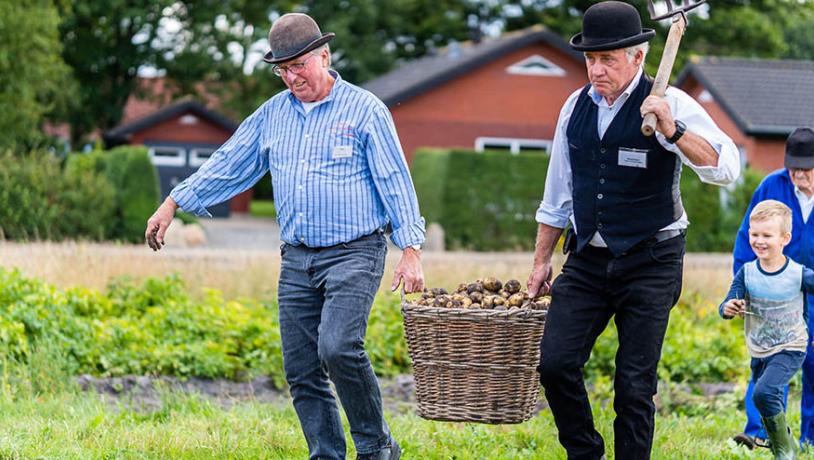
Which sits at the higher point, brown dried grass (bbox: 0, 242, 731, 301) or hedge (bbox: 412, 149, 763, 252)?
hedge (bbox: 412, 149, 763, 252)

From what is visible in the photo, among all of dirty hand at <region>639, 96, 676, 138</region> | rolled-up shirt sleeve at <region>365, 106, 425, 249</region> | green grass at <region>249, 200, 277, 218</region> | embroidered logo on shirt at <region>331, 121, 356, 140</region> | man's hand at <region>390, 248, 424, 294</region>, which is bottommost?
green grass at <region>249, 200, 277, 218</region>

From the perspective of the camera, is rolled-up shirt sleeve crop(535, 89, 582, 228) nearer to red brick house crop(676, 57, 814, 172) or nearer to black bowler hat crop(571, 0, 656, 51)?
black bowler hat crop(571, 0, 656, 51)

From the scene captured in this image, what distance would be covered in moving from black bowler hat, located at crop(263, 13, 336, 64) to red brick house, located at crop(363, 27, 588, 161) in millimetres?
27489

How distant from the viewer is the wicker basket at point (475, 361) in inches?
216

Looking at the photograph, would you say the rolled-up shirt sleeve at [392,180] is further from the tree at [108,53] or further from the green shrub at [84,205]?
the tree at [108,53]

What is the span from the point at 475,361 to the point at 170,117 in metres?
32.9

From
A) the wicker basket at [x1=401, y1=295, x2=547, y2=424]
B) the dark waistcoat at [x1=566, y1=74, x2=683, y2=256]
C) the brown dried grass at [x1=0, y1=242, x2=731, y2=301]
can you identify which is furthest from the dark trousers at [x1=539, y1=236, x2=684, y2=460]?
the brown dried grass at [x1=0, y1=242, x2=731, y2=301]

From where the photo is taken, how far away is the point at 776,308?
6078 mm

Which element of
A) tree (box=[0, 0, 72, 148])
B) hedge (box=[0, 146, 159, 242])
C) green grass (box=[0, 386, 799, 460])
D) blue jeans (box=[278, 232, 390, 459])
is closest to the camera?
blue jeans (box=[278, 232, 390, 459])

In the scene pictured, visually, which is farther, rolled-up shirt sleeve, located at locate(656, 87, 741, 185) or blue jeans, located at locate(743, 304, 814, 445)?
blue jeans, located at locate(743, 304, 814, 445)

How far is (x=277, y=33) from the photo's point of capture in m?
5.34

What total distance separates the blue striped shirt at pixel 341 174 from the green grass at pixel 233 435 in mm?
1240

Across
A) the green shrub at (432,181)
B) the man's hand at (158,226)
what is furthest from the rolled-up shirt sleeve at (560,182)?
the green shrub at (432,181)

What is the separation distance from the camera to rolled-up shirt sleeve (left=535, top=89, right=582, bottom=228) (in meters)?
5.38
